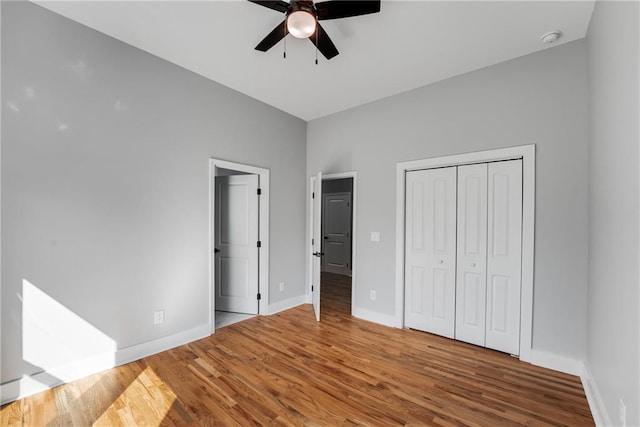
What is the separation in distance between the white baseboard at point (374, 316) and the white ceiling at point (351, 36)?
2.94 metres

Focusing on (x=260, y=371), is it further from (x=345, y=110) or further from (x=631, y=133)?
(x=345, y=110)

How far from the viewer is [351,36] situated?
7.80 feet

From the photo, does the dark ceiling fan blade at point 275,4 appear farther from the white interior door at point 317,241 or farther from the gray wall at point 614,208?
the white interior door at point 317,241

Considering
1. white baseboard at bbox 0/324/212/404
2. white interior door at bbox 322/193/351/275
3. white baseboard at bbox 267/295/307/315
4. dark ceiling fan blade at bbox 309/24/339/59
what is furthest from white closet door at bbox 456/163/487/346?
white interior door at bbox 322/193/351/275

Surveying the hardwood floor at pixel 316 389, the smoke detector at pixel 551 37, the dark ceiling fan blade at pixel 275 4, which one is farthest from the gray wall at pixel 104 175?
the smoke detector at pixel 551 37

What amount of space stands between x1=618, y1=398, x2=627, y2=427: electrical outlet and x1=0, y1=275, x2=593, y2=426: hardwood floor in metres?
0.54

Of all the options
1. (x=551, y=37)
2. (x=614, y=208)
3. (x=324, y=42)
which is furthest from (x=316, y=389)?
(x=551, y=37)

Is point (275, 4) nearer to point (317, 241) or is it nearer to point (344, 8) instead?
point (344, 8)

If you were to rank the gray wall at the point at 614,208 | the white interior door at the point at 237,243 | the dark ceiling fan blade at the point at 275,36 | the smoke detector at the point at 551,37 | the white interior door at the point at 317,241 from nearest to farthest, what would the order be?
1. the gray wall at the point at 614,208
2. the dark ceiling fan blade at the point at 275,36
3. the smoke detector at the point at 551,37
4. the white interior door at the point at 317,241
5. the white interior door at the point at 237,243

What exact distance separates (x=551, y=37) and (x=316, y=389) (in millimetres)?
3599

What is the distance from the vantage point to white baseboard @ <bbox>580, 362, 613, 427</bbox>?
1.66 m

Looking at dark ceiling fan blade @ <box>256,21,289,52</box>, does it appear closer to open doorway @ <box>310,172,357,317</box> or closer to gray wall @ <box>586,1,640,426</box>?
gray wall @ <box>586,1,640,426</box>

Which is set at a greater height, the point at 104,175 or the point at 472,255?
the point at 104,175

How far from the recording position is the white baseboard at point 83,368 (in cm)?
197
